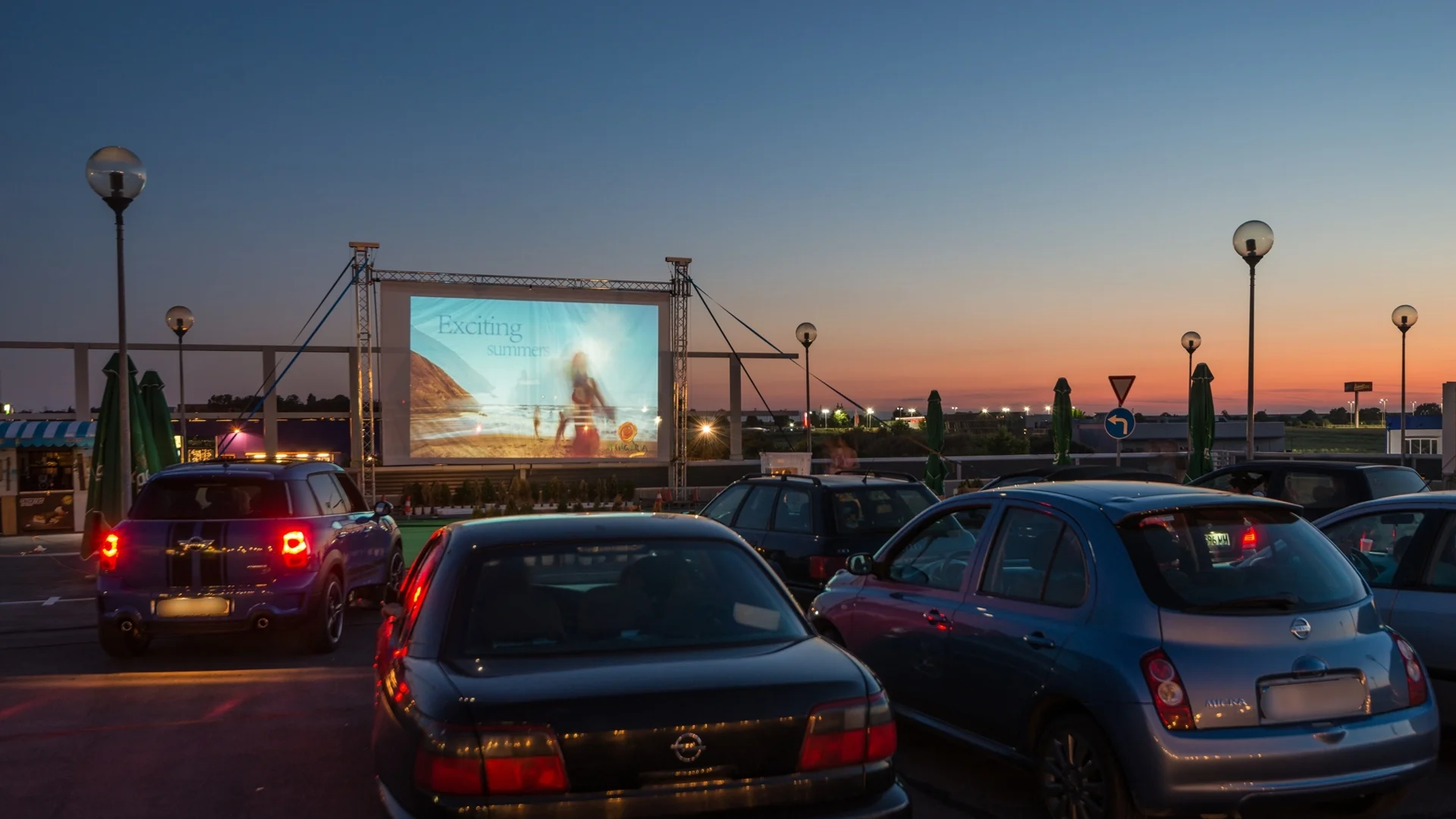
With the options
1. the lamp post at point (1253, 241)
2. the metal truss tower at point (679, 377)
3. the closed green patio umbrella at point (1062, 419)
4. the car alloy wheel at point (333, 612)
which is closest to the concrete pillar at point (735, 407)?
the metal truss tower at point (679, 377)

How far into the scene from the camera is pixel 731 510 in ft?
35.9

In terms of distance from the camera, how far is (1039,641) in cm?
493

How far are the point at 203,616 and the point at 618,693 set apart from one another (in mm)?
6925

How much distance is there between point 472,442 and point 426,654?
21.5 meters

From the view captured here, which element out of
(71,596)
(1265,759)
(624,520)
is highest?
(624,520)

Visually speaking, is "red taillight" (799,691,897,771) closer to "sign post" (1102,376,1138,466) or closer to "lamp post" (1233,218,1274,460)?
"lamp post" (1233,218,1274,460)

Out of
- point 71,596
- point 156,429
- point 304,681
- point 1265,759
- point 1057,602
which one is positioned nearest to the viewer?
point 1265,759

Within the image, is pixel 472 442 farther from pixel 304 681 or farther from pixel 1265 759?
pixel 1265 759

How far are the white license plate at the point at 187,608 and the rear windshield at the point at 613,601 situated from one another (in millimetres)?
5890

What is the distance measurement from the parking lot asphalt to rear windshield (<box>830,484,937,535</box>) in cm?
280

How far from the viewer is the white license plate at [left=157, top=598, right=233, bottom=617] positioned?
9078 millimetres

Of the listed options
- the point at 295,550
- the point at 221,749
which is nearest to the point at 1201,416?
the point at 295,550

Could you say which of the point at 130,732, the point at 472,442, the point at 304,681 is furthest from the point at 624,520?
the point at 472,442

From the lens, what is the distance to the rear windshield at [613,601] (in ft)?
12.9
